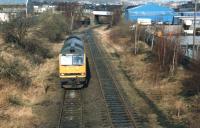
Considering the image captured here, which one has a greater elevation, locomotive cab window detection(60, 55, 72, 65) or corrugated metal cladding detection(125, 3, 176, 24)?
corrugated metal cladding detection(125, 3, 176, 24)

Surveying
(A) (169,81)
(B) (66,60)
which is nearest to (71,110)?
(B) (66,60)

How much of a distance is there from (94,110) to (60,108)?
2.00 meters

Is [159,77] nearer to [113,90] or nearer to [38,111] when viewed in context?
[113,90]

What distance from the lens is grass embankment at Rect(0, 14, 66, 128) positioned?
20203 mm

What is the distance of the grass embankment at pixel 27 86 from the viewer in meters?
20.2

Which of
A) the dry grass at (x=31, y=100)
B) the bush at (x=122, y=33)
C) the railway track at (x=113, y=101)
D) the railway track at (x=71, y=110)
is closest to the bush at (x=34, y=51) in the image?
the dry grass at (x=31, y=100)

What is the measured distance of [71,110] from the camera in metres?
22.0

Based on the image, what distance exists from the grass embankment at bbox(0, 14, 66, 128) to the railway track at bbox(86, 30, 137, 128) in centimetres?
309

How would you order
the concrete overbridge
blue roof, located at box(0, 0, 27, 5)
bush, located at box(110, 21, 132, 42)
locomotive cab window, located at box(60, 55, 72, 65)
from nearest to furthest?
locomotive cab window, located at box(60, 55, 72, 65) → bush, located at box(110, 21, 132, 42) → blue roof, located at box(0, 0, 27, 5) → the concrete overbridge

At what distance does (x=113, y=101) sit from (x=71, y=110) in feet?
10.0

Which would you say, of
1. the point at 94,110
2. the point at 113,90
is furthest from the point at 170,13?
the point at 94,110

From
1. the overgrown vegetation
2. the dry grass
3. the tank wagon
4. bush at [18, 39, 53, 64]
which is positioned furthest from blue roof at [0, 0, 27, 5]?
the tank wagon

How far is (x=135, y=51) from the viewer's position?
42.1 metres

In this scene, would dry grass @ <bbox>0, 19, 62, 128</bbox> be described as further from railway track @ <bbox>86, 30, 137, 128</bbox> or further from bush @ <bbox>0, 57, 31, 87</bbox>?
railway track @ <bbox>86, 30, 137, 128</bbox>
